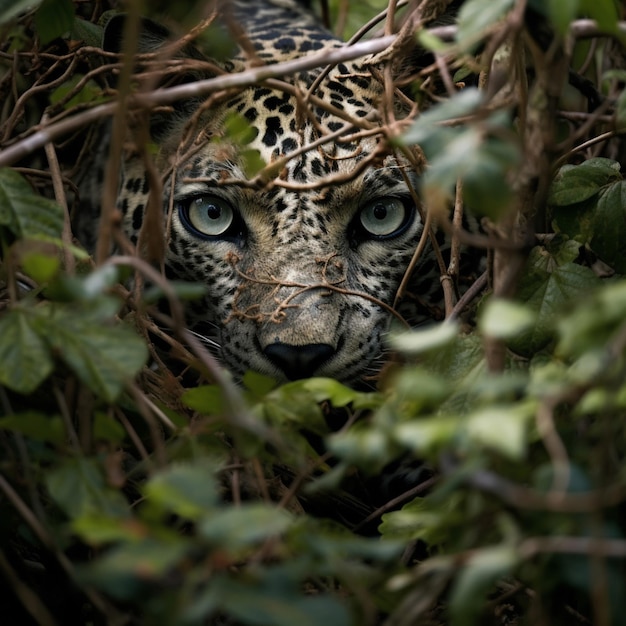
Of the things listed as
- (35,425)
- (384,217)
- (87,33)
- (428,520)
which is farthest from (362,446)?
(87,33)

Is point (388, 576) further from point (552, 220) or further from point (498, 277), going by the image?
point (552, 220)

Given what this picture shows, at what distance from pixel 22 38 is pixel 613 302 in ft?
6.63

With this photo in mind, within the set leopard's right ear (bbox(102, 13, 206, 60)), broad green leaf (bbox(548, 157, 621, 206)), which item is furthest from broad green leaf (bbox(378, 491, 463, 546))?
leopard's right ear (bbox(102, 13, 206, 60))

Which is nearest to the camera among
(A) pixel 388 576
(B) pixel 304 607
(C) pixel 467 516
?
(B) pixel 304 607

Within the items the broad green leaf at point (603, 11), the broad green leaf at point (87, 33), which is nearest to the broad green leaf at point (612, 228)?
the broad green leaf at point (603, 11)

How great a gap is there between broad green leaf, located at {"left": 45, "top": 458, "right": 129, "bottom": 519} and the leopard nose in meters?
1.08

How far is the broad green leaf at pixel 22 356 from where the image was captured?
1658 millimetres

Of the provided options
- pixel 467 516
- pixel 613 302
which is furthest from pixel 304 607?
pixel 613 302

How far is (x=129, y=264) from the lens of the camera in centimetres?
161

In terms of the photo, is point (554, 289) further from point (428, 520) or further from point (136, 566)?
point (136, 566)

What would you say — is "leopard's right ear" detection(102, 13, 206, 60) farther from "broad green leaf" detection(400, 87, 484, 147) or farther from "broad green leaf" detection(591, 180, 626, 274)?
"broad green leaf" detection(400, 87, 484, 147)

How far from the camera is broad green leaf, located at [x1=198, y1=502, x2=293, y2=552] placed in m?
1.23

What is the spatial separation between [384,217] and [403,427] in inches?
70.1

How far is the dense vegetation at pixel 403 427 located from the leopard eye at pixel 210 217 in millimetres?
714
